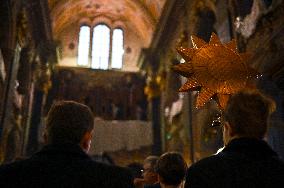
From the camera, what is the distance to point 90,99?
18.3m

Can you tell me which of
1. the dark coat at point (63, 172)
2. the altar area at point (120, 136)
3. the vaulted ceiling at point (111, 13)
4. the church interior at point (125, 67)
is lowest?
the altar area at point (120, 136)

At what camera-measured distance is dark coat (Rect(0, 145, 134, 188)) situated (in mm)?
1835

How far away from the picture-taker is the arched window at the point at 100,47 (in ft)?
67.7

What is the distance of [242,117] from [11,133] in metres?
11.7

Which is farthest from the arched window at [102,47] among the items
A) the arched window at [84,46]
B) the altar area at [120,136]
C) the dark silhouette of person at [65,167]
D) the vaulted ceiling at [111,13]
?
the dark silhouette of person at [65,167]

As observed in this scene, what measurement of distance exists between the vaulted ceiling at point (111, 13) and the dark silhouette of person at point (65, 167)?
1604cm

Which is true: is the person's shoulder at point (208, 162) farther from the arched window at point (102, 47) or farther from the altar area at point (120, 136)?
the arched window at point (102, 47)

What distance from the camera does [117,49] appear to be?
830 inches

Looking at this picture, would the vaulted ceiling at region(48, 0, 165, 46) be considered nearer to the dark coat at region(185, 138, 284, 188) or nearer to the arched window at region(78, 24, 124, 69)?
the arched window at region(78, 24, 124, 69)

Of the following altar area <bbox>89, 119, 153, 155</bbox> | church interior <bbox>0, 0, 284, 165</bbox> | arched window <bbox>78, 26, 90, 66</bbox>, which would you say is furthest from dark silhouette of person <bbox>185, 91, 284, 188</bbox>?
arched window <bbox>78, 26, 90, 66</bbox>

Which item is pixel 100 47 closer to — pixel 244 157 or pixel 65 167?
pixel 65 167

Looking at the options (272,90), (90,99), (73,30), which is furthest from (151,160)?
(73,30)

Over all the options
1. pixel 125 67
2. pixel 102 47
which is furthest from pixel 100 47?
pixel 125 67

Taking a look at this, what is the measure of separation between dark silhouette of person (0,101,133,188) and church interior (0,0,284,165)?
5.38 metres
